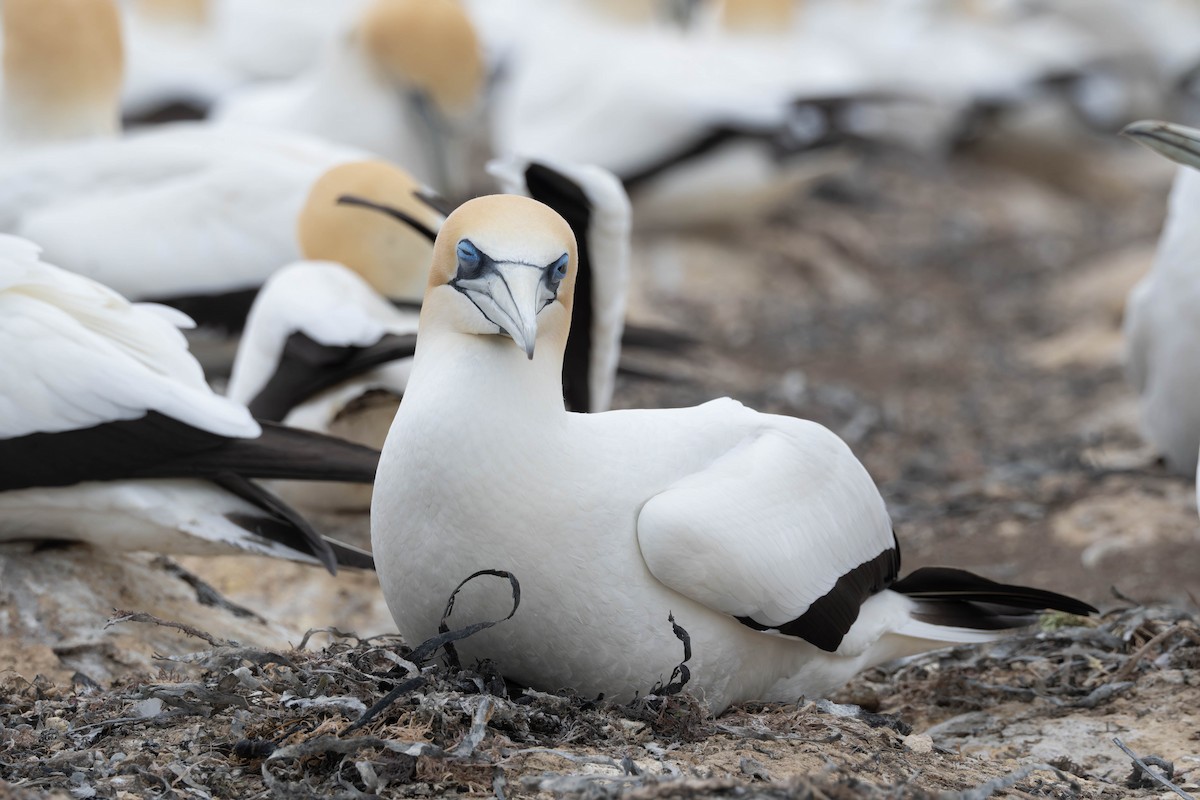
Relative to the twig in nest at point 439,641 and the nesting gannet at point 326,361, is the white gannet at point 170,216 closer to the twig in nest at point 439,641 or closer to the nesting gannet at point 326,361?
the nesting gannet at point 326,361

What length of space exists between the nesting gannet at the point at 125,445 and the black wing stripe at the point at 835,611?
112cm

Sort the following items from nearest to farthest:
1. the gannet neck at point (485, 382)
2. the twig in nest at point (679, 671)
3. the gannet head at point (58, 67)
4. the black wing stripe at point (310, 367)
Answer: the gannet neck at point (485, 382) < the twig in nest at point (679, 671) < the black wing stripe at point (310, 367) < the gannet head at point (58, 67)

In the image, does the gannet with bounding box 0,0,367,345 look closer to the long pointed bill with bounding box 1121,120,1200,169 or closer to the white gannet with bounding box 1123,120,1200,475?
the white gannet with bounding box 1123,120,1200,475

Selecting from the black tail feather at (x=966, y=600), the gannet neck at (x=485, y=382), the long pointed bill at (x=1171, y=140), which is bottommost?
the black tail feather at (x=966, y=600)

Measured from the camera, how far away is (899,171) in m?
15.7

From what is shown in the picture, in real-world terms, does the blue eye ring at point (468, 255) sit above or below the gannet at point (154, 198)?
above

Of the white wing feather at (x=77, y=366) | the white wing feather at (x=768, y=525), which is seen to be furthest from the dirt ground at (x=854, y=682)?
the white wing feather at (x=77, y=366)

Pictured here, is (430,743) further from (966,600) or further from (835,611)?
(966,600)

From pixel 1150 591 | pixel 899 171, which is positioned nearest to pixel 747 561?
pixel 1150 591

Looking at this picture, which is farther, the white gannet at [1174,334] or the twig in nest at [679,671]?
the white gannet at [1174,334]

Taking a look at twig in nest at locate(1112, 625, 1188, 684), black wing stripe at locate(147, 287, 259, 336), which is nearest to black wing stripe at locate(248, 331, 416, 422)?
black wing stripe at locate(147, 287, 259, 336)

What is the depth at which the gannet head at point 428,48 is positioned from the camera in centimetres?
758

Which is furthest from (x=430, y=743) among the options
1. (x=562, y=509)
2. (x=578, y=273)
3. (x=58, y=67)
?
(x=58, y=67)

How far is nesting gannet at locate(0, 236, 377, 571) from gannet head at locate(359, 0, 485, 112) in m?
3.60
